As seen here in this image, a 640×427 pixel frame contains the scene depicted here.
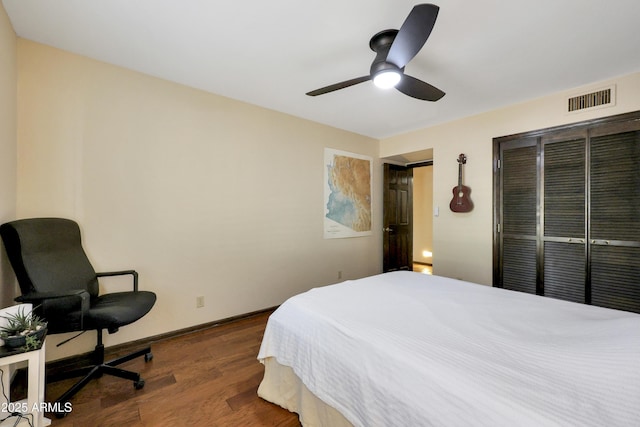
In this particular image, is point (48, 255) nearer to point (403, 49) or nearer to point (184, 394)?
point (184, 394)

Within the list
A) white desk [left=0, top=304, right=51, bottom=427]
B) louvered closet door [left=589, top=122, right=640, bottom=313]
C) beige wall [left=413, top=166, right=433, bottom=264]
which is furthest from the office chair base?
beige wall [left=413, top=166, right=433, bottom=264]

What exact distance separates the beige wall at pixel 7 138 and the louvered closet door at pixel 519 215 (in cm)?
445

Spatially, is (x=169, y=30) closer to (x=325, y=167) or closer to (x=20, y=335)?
(x=20, y=335)

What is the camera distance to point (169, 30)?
185 cm

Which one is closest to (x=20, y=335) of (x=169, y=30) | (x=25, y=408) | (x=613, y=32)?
(x=25, y=408)

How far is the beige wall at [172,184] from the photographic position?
2.06 m

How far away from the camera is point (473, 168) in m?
Answer: 3.46

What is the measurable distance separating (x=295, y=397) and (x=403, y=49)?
2144 mm

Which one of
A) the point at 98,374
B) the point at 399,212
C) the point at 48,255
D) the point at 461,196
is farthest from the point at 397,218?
the point at 48,255

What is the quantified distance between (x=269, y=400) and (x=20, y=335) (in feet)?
4.31

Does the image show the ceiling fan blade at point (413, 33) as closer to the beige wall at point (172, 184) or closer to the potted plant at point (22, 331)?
the beige wall at point (172, 184)

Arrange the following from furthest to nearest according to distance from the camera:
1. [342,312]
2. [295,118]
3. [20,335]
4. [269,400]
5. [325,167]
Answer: [325,167] → [295,118] → [269,400] → [342,312] → [20,335]

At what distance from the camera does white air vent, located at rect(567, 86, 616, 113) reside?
8.23ft

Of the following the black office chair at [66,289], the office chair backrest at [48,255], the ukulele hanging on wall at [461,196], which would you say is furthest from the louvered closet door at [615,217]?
the office chair backrest at [48,255]
